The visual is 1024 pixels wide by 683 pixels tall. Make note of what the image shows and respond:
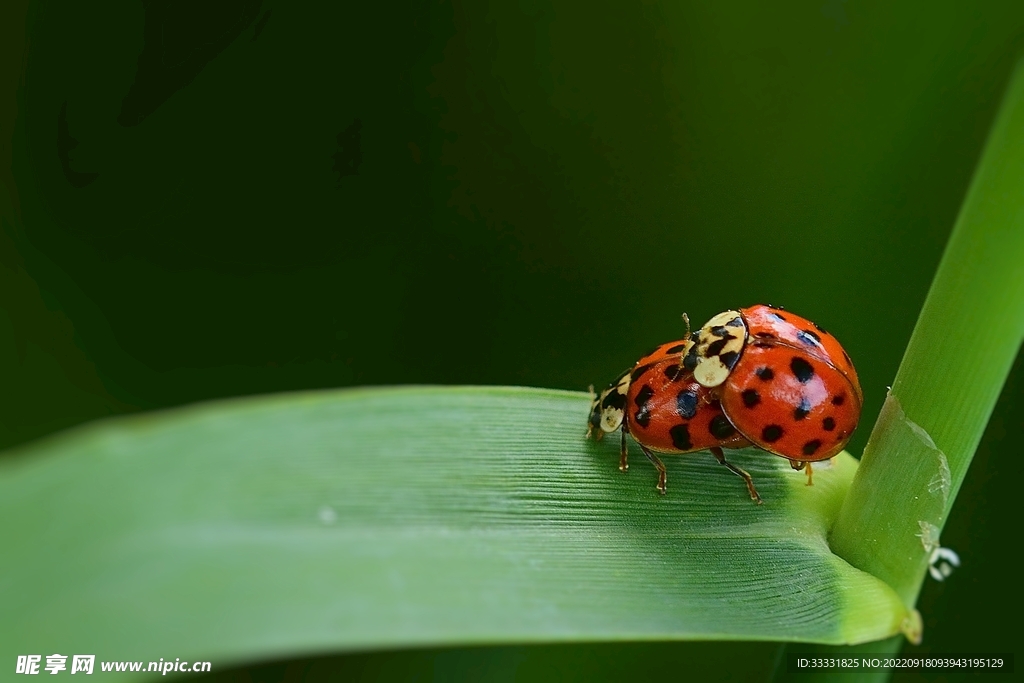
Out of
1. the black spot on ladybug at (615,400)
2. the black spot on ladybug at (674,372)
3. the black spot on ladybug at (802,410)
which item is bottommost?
the black spot on ladybug at (615,400)

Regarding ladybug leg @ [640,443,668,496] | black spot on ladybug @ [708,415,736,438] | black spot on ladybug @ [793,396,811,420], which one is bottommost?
ladybug leg @ [640,443,668,496]

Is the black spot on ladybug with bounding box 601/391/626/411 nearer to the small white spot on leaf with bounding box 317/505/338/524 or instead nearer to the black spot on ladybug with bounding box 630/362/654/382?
the black spot on ladybug with bounding box 630/362/654/382

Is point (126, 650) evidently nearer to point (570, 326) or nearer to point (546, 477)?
point (546, 477)

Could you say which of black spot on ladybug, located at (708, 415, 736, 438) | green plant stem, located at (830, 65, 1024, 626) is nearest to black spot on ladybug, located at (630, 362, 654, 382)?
black spot on ladybug, located at (708, 415, 736, 438)

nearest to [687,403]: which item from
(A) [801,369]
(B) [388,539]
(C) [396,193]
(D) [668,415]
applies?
(D) [668,415]

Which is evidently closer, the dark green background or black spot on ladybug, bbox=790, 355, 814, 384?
black spot on ladybug, bbox=790, 355, 814, 384

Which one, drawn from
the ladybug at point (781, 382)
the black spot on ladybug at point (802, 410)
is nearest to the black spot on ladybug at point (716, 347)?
the ladybug at point (781, 382)

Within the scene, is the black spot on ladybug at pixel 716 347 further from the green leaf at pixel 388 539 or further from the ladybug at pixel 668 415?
the green leaf at pixel 388 539
